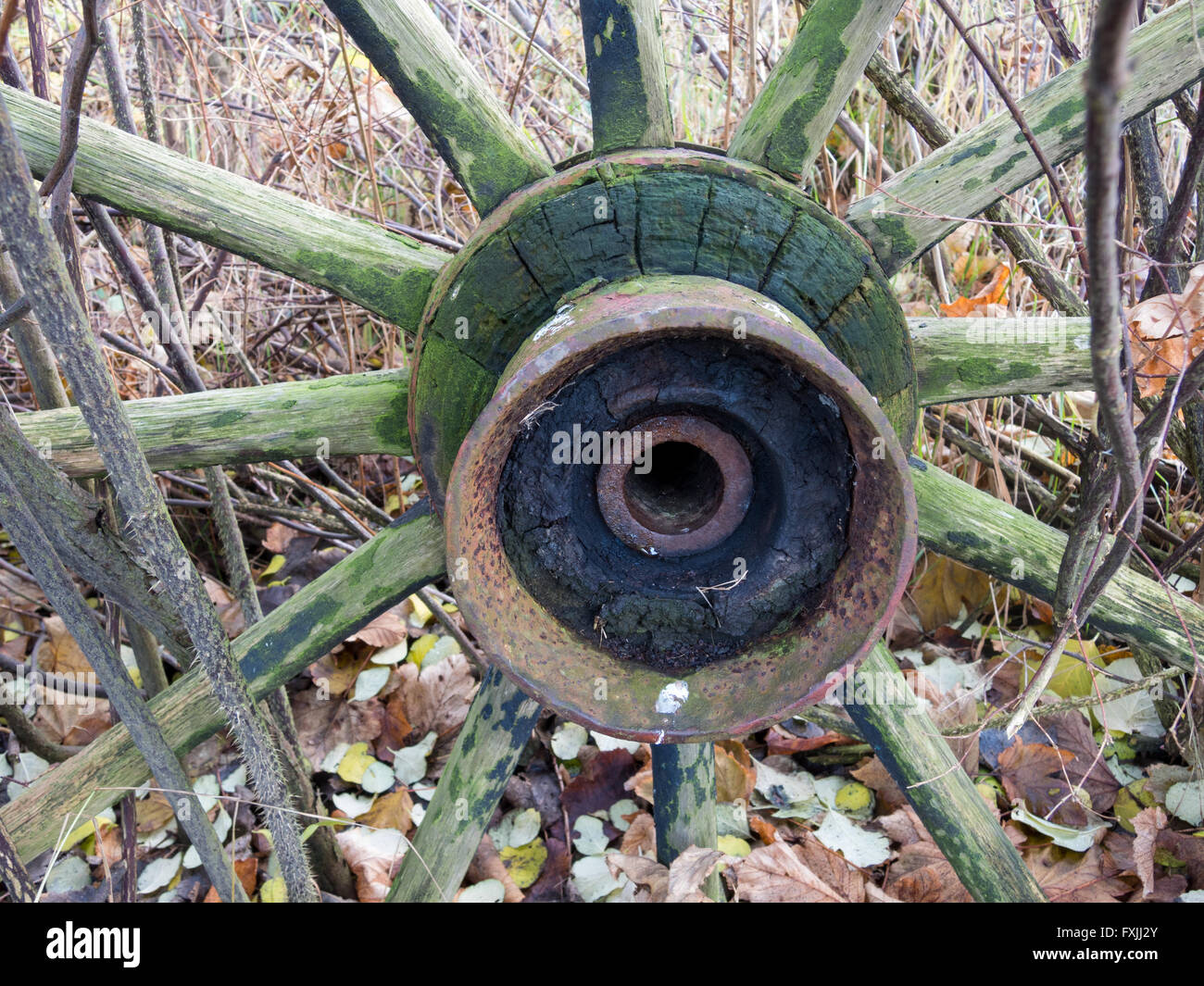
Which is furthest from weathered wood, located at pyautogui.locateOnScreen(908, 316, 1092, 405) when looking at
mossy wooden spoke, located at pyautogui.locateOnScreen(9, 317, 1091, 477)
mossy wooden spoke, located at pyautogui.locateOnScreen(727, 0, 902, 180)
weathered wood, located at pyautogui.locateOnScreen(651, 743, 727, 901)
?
weathered wood, located at pyautogui.locateOnScreen(651, 743, 727, 901)

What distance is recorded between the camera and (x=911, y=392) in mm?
1096

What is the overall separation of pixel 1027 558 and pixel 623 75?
799mm

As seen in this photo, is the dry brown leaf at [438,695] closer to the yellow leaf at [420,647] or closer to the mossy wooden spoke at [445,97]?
the yellow leaf at [420,647]

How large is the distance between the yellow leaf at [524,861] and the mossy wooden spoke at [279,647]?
72cm

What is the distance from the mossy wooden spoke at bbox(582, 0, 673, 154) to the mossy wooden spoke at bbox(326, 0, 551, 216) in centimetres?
10

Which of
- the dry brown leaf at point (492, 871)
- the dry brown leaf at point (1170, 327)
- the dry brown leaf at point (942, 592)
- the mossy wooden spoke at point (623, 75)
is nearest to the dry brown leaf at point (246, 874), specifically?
the dry brown leaf at point (492, 871)

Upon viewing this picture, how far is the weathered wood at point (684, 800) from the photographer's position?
138 cm

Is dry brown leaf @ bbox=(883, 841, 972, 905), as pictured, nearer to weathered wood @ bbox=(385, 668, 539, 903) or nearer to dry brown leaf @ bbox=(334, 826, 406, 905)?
weathered wood @ bbox=(385, 668, 539, 903)

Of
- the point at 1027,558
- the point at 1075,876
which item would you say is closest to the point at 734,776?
the point at 1075,876

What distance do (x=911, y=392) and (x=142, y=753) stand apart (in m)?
1.05

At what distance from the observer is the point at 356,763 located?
1854mm

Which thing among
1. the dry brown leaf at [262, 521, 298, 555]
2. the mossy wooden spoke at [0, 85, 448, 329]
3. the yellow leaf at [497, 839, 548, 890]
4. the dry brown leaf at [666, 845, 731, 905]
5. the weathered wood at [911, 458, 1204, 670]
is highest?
the mossy wooden spoke at [0, 85, 448, 329]

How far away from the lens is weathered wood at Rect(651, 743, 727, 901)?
1385 mm
